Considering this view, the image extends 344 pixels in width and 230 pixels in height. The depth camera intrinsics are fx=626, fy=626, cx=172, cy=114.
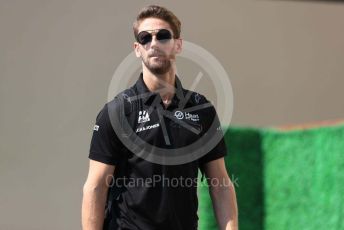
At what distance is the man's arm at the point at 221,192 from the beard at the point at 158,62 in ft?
1.51

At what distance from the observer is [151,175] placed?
2.56 metres

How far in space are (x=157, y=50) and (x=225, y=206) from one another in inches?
29.4

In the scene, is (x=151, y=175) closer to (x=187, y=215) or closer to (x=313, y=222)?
(x=187, y=215)

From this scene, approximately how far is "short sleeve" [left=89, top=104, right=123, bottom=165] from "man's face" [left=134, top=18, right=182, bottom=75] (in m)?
0.29

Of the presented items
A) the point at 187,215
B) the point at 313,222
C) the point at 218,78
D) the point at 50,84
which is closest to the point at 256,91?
the point at 218,78

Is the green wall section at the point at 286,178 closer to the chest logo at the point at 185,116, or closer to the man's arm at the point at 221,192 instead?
the man's arm at the point at 221,192

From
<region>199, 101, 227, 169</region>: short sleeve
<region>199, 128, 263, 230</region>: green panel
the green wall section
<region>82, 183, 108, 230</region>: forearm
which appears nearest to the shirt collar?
<region>199, 101, 227, 169</region>: short sleeve

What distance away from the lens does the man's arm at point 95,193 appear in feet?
A: 8.48

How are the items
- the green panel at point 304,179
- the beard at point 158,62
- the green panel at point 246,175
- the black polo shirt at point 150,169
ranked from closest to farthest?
the black polo shirt at point 150,169 < the beard at point 158,62 < the green panel at point 304,179 < the green panel at point 246,175

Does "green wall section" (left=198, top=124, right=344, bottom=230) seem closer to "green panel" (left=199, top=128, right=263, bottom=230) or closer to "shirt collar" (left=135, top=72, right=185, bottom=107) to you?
"green panel" (left=199, top=128, right=263, bottom=230)

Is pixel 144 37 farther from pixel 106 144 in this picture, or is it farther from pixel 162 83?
pixel 106 144

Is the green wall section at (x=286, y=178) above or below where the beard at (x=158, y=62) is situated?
below

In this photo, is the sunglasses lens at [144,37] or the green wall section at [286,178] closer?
the sunglasses lens at [144,37]

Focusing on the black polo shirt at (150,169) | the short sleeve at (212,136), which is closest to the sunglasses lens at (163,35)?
the black polo shirt at (150,169)
